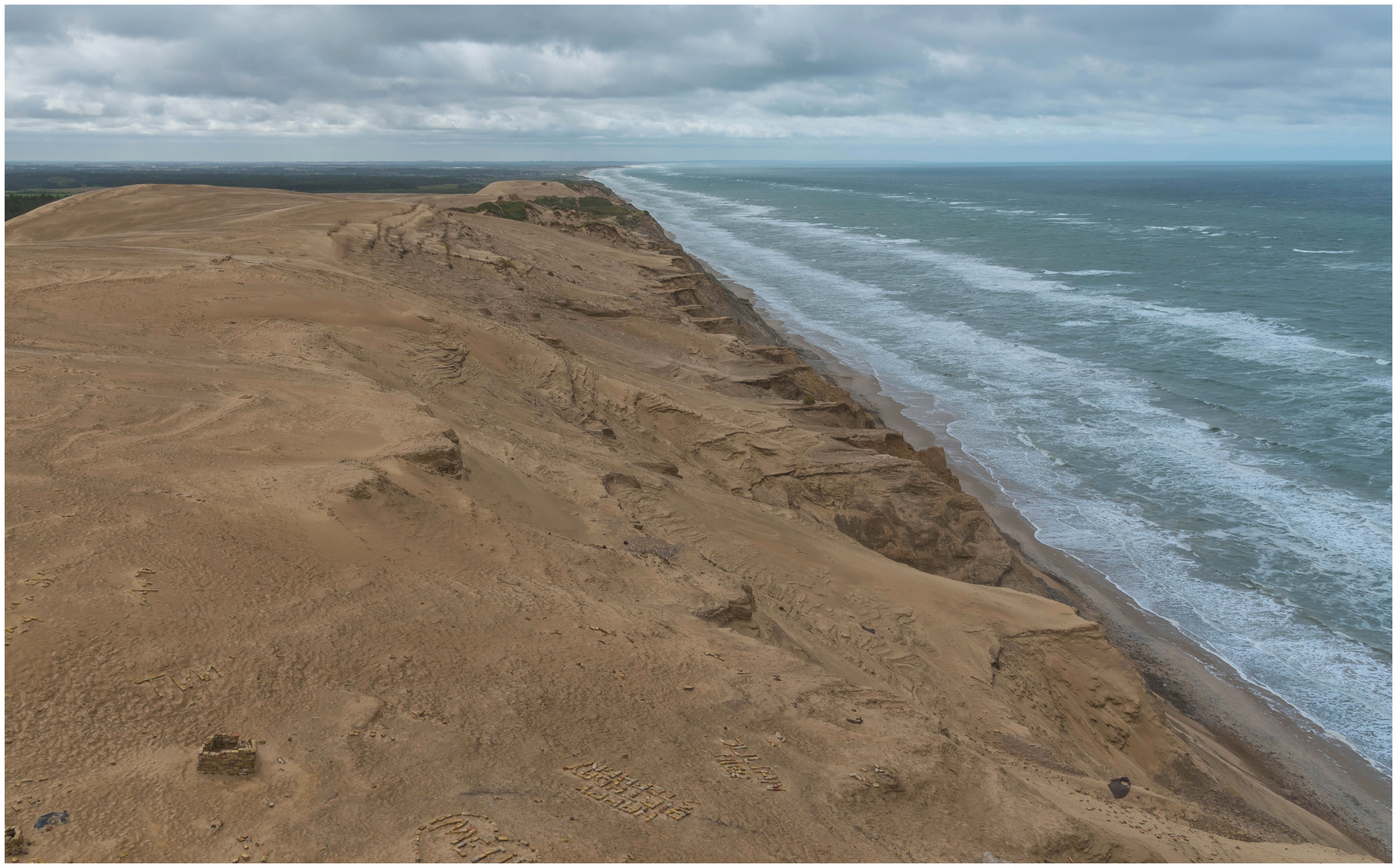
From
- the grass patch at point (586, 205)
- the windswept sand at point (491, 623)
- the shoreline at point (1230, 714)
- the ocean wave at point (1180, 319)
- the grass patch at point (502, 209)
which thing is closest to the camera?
the windswept sand at point (491, 623)

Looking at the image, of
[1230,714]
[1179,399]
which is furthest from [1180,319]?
[1230,714]

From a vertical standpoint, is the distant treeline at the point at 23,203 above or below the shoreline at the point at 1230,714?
above

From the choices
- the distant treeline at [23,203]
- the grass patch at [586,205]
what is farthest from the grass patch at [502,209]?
the distant treeline at [23,203]

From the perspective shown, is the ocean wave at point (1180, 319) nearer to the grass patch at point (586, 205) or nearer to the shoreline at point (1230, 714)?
the grass patch at point (586, 205)

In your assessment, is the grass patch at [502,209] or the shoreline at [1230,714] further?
the grass patch at [502,209]

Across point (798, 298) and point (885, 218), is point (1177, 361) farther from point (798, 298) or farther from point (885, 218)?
point (885, 218)

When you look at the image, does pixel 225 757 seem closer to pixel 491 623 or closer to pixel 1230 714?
pixel 491 623

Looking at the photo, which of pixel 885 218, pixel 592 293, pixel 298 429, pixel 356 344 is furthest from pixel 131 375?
pixel 885 218
